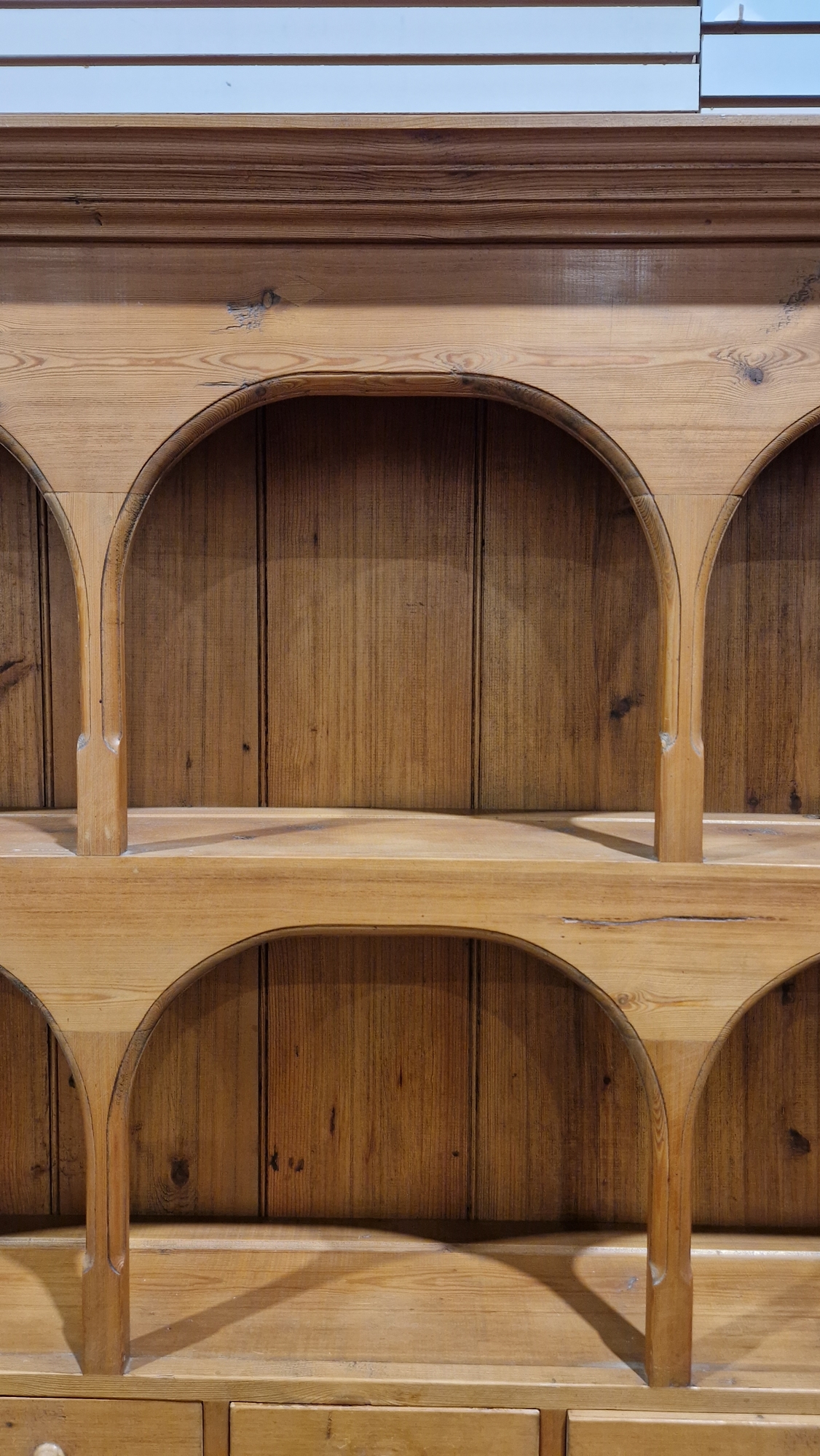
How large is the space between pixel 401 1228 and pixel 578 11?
1.63 m

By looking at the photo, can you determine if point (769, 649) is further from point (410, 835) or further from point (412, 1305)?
point (412, 1305)

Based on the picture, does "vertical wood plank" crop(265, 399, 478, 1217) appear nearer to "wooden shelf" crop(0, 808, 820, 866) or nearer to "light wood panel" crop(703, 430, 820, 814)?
"wooden shelf" crop(0, 808, 820, 866)

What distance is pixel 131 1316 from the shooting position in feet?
3.80

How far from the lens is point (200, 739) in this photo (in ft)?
4.34

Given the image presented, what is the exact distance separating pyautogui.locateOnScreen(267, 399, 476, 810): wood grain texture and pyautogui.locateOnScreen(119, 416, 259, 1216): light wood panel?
5cm

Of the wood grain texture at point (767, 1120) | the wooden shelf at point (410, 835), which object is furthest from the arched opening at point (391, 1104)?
the wooden shelf at point (410, 835)

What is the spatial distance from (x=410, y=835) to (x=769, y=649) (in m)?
0.57

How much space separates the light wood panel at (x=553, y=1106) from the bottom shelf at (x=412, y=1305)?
0.05 metres

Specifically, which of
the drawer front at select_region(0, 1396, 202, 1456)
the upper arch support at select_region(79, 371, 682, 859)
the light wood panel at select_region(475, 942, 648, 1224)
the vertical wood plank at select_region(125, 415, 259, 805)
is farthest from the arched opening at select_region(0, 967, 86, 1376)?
the light wood panel at select_region(475, 942, 648, 1224)

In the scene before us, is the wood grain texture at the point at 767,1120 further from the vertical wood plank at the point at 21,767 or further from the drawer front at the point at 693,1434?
the vertical wood plank at the point at 21,767

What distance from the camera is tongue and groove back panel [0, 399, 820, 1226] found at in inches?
51.1

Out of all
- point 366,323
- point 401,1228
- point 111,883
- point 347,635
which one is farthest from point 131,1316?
point 366,323

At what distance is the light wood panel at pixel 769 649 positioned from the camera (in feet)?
4.24

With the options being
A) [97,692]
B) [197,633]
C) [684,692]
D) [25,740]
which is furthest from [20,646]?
[684,692]
